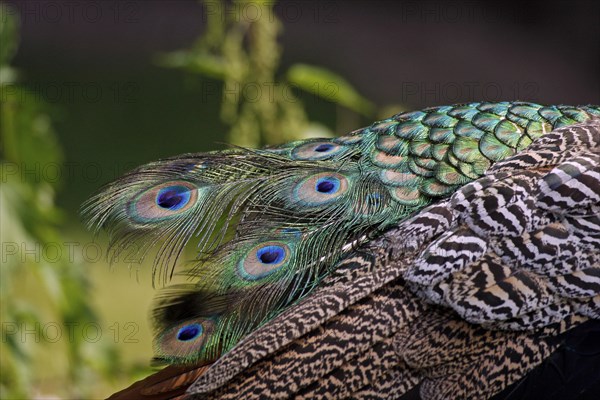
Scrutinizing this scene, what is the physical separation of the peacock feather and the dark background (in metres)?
3.59

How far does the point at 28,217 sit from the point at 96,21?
537cm

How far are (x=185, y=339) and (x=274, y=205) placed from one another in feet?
1.35

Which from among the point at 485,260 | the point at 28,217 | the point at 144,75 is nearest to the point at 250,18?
the point at 28,217

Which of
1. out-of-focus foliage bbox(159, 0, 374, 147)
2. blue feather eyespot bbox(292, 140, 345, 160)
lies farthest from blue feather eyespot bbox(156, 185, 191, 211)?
out-of-focus foliage bbox(159, 0, 374, 147)

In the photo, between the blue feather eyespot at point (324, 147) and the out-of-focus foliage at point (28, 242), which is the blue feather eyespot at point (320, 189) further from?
the out-of-focus foliage at point (28, 242)

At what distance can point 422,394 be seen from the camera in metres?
1.98

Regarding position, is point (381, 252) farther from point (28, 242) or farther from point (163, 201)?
point (28, 242)

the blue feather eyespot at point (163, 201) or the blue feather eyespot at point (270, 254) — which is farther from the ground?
the blue feather eyespot at point (163, 201)

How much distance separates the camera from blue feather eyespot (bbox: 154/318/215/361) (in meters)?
2.11

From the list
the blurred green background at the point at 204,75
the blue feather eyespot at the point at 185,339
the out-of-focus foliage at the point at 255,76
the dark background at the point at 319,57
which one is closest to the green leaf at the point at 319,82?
the out-of-focus foliage at the point at 255,76

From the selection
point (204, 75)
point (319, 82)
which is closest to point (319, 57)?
point (204, 75)

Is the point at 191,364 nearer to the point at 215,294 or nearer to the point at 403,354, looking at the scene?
the point at 215,294

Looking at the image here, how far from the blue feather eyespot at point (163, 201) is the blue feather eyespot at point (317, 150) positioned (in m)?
0.33

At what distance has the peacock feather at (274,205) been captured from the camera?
2125 millimetres
